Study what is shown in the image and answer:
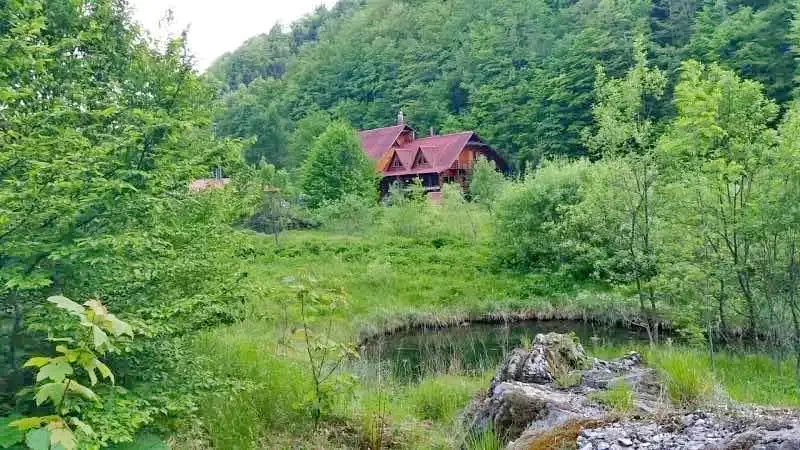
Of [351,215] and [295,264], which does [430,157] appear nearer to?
[351,215]

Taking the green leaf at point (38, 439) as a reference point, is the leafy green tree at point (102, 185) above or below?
above

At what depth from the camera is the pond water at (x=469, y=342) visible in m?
11.5

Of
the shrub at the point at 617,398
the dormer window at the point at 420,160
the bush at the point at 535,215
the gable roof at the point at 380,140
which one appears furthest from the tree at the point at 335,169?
the shrub at the point at 617,398

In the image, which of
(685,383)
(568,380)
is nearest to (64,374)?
(568,380)

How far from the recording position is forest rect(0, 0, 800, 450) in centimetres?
369

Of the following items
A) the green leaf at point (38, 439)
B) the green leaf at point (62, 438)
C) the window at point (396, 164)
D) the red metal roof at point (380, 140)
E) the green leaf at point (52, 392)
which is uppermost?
the red metal roof at point (380, 140)

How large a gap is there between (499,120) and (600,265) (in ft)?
132

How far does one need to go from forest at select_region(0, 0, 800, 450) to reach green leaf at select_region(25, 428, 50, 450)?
0.01 m

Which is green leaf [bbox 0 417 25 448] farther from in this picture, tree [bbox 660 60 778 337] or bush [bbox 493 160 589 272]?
bush [bbox 493 160 589 272]

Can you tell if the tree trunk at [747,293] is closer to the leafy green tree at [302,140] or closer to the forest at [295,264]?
the forest at [295,264]

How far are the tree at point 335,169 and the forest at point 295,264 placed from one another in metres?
9.27

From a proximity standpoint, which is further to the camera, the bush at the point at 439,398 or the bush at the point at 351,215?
the bush at the point at 351,215

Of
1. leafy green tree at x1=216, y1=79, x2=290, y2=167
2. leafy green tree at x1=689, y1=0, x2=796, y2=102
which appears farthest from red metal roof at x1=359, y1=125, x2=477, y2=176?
leafy green tree at x1=689, y1=0, x2=796, y2=102

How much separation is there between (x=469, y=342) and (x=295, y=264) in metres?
9.36
